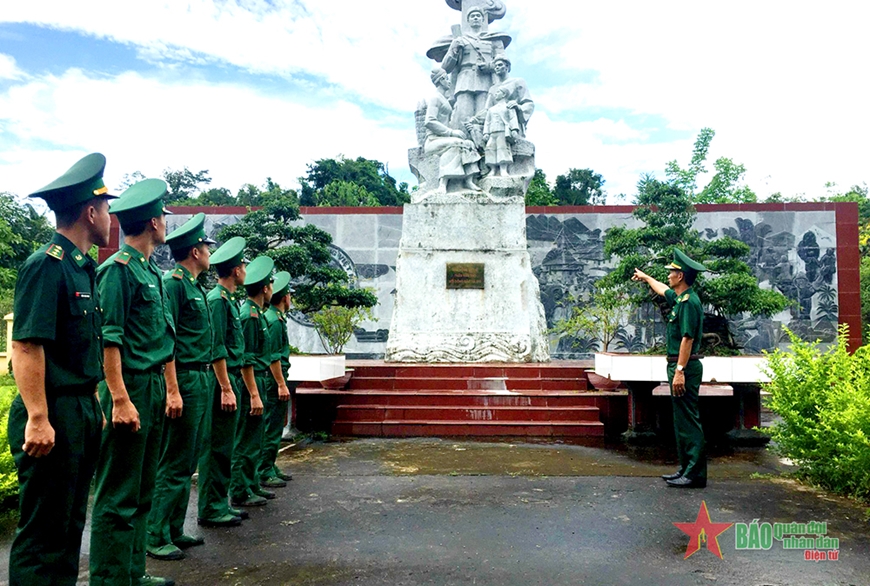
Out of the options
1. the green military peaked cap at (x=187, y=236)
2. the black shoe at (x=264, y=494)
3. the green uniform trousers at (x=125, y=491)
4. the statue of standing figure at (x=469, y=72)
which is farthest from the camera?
the statue of standing figure at (x=469, y=72)

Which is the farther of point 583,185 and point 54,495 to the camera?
point 583,185

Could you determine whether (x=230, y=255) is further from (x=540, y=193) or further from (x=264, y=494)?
(x=540, y=193)

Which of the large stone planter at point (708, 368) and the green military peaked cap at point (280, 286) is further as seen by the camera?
the large stone planter at point (708, 368)

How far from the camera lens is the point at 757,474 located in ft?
16.9

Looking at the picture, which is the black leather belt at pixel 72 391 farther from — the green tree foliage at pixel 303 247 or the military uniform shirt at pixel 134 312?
the green tree foliage at pixel 303 247

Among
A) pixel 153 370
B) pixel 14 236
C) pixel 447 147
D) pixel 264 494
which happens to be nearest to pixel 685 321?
pixel 264 494

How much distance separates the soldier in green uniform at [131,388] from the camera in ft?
8.55

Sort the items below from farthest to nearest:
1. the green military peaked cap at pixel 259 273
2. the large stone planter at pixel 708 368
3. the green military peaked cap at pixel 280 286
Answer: the large stone planter at pixel 708 368
the green military peaked cap at pixel 280 286
the green military peaked cap at pixel 259 273

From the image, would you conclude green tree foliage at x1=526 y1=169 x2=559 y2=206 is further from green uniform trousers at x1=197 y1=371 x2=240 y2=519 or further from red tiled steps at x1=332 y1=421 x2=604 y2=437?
green uniform trousers at x1=197 y1=371 x2=240 y2=519

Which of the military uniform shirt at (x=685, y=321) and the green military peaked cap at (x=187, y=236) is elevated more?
the green military peaked cap at (x=187, y=236)

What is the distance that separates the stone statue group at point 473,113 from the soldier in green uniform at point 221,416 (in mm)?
6778

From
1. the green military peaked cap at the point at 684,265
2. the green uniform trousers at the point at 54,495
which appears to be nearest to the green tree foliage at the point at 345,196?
the green military peaked cap at the point at 684,265

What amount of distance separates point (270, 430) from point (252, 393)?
2.34 ft

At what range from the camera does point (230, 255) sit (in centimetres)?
409
